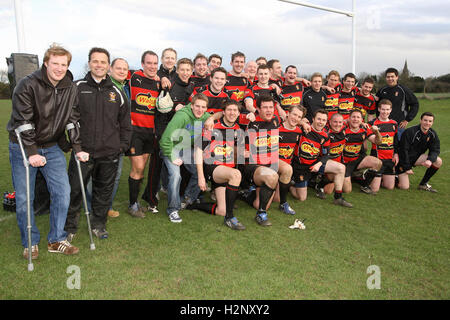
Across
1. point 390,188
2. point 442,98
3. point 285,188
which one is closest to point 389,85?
point 390,188

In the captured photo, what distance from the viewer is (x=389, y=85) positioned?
7145 millimetres

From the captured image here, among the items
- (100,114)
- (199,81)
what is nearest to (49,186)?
(100,114)

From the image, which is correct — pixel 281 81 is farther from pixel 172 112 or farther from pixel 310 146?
pixel 172 112

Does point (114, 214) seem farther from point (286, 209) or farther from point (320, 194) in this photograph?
point (320, 194)

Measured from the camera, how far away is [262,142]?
4.85 meters

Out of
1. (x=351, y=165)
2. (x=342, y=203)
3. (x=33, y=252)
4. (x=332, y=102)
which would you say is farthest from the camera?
(x=332, y=102)

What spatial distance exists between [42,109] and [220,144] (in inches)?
86.5

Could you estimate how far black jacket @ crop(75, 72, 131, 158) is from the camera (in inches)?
143

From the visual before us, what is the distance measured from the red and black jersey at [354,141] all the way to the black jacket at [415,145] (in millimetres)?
818

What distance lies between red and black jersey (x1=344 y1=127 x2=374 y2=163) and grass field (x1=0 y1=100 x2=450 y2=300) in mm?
1260

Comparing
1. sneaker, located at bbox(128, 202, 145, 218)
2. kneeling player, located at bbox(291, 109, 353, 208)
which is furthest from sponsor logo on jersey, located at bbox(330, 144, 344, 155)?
sneaker, located at bbox(128, 202, 145, 218)

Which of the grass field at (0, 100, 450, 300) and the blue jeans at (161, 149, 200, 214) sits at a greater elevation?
the blue jeans at (161, 149, 200, 214)

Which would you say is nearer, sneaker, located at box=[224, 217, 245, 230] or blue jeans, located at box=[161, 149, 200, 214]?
sneaker, located at box=[224, 217, 245, 230]

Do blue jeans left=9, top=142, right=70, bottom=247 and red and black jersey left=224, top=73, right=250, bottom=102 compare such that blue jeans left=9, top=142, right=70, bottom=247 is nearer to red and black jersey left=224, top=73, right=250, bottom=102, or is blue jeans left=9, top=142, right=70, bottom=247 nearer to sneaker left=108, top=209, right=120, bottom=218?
sneaker left=108, top=209, right=120, bottom=218
